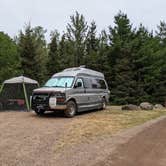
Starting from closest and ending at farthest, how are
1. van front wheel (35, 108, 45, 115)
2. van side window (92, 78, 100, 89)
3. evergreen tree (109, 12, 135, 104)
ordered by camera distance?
van front wheel (35, 108, 45, 115), van side window (92, 78, 100, 89), evergreen tree (109, 12, 135, 104)

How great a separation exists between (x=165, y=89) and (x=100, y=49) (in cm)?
833

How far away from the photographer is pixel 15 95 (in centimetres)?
1994

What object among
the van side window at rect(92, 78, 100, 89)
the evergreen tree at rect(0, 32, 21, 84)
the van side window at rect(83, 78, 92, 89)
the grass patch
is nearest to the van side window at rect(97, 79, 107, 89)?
the van side window at rect(92, 78, 100, 89)

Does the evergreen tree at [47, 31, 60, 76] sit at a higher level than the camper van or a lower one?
higher

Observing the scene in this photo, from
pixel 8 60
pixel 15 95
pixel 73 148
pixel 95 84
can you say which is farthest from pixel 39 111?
pixel 8 60

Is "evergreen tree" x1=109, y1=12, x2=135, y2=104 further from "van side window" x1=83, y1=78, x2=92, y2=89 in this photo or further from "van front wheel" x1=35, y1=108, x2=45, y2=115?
"van front wheel" x1=35, y1=108, x2=45, y2=115

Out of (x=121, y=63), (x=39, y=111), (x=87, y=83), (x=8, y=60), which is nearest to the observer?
(x=39, y=111)

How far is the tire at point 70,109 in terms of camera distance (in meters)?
15.8

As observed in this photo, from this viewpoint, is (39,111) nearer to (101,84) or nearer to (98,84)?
(98,84)

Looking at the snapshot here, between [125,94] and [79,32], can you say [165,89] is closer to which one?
[125,94]

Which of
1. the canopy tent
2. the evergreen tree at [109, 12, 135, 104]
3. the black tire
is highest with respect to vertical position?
the evergreen tree at [109, 12, 135, 104]

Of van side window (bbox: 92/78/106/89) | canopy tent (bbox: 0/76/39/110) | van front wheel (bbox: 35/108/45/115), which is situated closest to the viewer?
van front wheel (bbox: 35/108/45/115)

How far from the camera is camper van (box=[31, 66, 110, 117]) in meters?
15.5

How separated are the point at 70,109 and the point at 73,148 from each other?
697 cm
